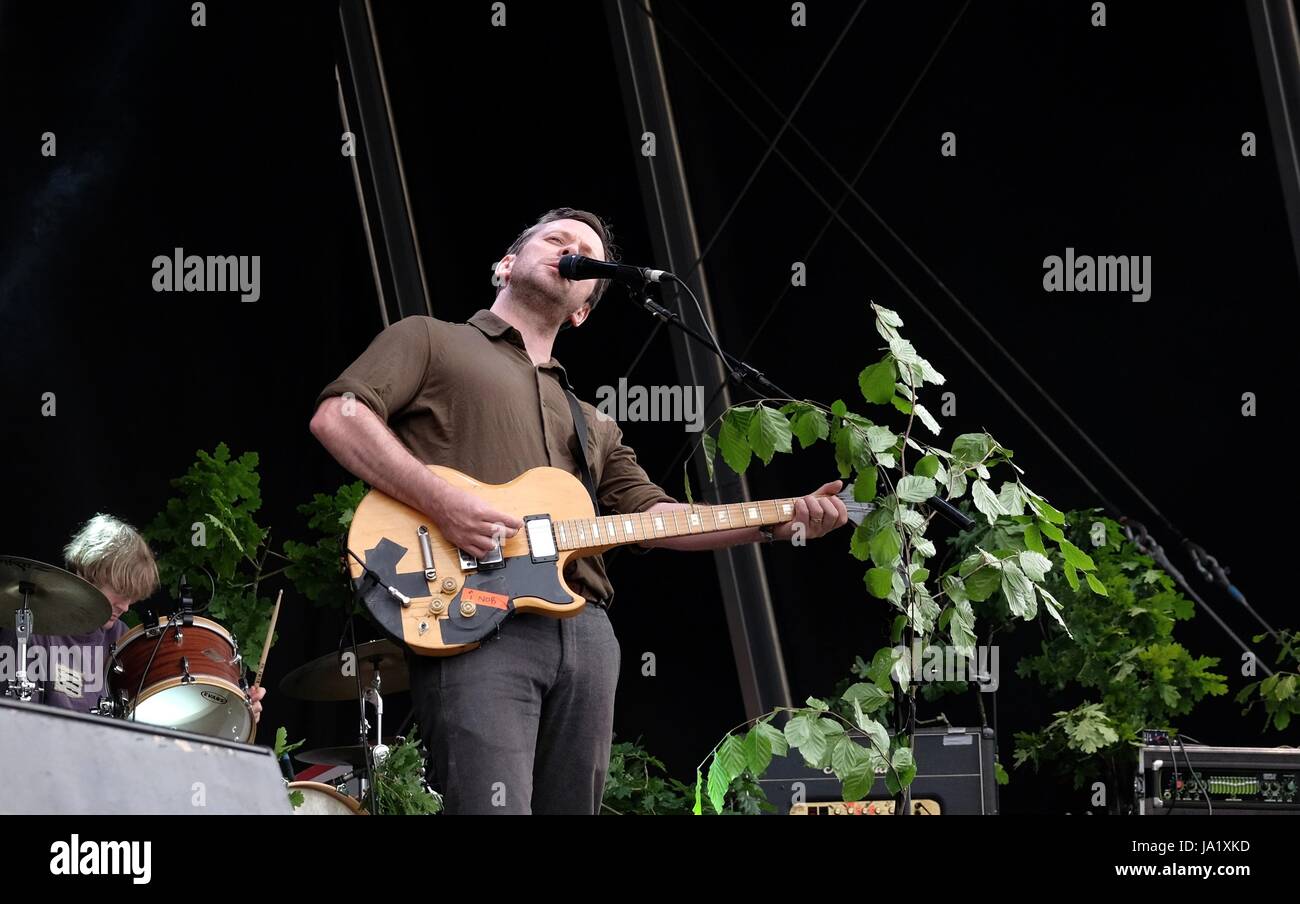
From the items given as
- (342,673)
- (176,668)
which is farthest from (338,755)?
(176,668)

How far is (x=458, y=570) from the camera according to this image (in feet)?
7.51

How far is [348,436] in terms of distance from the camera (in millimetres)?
2260

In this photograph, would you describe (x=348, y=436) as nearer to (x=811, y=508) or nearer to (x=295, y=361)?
(x=811, y=508)

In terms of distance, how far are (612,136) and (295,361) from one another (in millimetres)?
1510

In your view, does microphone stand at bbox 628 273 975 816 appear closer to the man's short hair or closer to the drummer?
the man's short hair

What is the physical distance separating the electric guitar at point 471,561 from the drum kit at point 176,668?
122cm

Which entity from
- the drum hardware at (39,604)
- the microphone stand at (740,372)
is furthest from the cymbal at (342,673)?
the microphone stand at (740,372)

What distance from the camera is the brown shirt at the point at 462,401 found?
91.6 inches

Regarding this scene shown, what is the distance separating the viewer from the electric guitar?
7.31 ft

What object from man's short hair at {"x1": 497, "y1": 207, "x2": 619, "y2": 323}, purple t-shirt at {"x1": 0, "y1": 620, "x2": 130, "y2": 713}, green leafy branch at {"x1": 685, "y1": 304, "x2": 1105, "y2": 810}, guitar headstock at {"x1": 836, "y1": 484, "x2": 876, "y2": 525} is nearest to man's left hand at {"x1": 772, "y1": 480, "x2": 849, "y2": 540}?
guitar headstock at {"x1": 836, "y1": 484, "x2": 876, "y2": 525}

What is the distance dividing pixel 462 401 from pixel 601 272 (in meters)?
0.35

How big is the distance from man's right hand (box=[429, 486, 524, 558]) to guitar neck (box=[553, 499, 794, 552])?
115 millimetres

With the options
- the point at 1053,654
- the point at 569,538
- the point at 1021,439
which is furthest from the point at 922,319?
the point at 569,538

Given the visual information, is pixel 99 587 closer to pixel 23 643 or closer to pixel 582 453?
pixel 23 643
